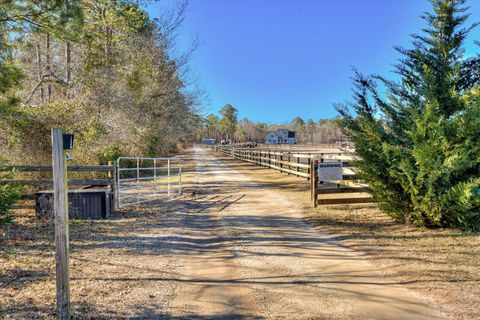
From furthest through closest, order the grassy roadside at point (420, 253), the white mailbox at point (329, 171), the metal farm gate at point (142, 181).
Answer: the metal farm gate at point (142, 181) < the white mailbox at point (329, 171) < the grassy roadside at point (420, 253)

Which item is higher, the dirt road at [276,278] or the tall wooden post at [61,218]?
the tall wooden post at [61,218]

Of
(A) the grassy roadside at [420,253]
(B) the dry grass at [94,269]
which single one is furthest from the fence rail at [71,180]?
(A) the grassy roadside at [420,253]

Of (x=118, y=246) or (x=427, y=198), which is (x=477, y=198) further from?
(x=118, y=246)

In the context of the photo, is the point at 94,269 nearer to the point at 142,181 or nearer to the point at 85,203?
the point at 85,203

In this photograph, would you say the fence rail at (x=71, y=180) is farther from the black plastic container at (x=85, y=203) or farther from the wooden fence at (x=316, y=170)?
the wooden fence at (x=316, y=170)

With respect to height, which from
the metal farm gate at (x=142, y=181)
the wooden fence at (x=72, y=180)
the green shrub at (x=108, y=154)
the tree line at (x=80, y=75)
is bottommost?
the metal farm gate at (x=142, y=181)

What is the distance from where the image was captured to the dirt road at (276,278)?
12.1 ft

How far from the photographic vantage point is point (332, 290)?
421 centimetres

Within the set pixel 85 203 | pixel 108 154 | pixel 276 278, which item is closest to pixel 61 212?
pixel 276 278

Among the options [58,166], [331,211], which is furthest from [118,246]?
[331,211]

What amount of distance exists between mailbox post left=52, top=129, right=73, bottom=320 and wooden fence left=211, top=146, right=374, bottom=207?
6.74 m

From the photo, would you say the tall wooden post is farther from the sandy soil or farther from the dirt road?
the dirt road

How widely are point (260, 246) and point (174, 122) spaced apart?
58.5ft

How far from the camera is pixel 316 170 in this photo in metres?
9.62
